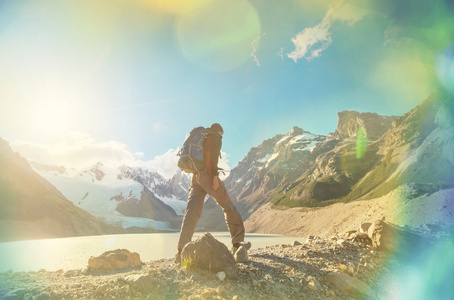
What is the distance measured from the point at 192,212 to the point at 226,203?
3.10 ft

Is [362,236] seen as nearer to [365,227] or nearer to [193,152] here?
[365,227]

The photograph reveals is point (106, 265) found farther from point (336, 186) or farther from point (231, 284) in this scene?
point (336, 186)

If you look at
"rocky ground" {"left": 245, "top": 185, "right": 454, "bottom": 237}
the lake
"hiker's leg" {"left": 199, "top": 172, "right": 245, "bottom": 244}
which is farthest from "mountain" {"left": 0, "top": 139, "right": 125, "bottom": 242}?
"hiker's leg" {"left": 199, "top": 172, "right": 245, "bottom": 244}

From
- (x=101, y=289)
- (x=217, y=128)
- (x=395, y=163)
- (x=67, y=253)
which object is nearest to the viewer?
(x=101, y=289)

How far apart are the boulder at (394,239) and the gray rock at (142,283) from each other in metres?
5.84

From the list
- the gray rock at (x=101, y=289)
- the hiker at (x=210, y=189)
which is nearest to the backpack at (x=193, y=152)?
the hiker at (x=210, y=189)

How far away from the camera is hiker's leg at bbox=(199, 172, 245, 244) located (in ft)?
21.1

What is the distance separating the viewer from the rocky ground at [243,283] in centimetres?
395

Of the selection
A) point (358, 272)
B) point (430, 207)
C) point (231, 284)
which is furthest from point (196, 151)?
point (430, 207)

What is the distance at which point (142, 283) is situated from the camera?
412 centimetres

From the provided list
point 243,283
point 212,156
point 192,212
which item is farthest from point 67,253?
point 243,283

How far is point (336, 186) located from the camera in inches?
4808

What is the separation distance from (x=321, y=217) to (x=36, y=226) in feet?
350

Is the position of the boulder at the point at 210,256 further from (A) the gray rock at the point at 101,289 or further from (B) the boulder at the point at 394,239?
(B) the boulder at the point at 394,239
